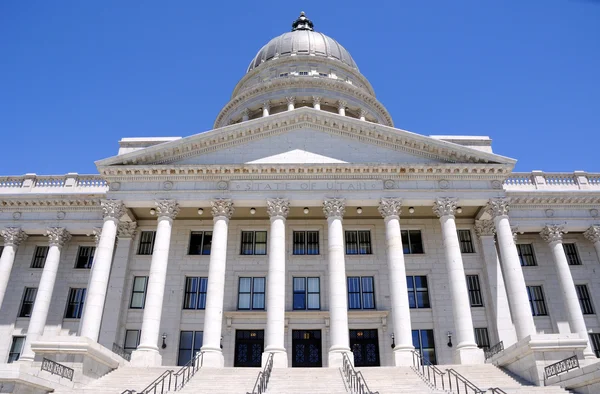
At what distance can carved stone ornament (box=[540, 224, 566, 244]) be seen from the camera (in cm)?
3172

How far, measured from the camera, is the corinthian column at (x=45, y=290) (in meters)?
29.0

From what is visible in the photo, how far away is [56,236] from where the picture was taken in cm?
3219

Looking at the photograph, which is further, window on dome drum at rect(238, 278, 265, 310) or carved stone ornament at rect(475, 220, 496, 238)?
carved stone ornament at rect(475, 220, 496, 238)

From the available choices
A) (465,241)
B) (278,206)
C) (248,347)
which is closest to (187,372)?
(248,347)

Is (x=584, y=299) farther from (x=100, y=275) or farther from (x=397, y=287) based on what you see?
(x=100, y=275)

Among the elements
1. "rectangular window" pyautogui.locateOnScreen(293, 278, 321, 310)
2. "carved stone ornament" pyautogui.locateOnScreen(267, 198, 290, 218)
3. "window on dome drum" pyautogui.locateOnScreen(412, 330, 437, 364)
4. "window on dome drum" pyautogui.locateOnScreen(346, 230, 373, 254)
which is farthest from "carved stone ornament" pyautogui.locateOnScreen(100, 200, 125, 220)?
"window on dome drum" pyautogui.locateOnScreen(412, 330, 437, 364)

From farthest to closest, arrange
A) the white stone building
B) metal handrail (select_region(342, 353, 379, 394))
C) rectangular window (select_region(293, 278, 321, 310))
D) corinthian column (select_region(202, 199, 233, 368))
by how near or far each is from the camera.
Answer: rectangular window (select_region(293, 278, 321, 310))
the white stone building
corinthian column (select_region(202, 199, 233, 368))
metal handrail (select_region(342, 353, 379, 394))

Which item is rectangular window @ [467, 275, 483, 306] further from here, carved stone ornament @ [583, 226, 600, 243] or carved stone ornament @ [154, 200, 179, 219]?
carved stone ornament @ [154, 200, 179, 219]

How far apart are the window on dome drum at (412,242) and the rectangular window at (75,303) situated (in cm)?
2194

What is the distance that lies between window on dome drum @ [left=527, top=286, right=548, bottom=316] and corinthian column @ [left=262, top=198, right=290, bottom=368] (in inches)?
667

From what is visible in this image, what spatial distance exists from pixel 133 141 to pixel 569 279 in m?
29.8

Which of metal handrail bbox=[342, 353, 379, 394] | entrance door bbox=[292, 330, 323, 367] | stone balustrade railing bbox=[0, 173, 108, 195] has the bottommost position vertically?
metal handrail bbox=[342, 353, 379, 394]

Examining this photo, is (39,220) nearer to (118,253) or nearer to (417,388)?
(118,253)

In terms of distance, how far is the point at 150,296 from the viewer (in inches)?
1030
